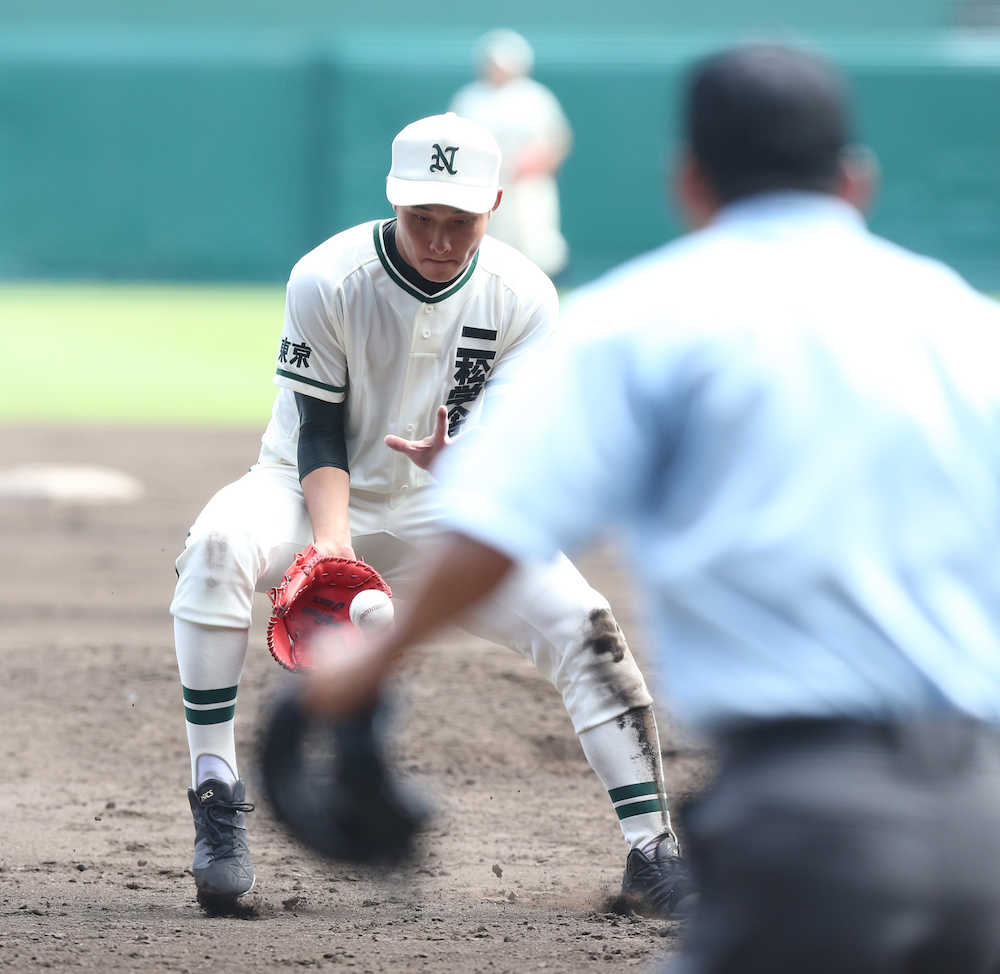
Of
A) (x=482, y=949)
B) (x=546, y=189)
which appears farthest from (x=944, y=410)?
(x=546, y=189)

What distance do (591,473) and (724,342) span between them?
0.67ft

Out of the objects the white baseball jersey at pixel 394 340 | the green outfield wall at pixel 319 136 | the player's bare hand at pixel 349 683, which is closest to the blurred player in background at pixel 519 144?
the green outfield wall at pixel 319 136

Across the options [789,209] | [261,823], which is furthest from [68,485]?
[789,209]

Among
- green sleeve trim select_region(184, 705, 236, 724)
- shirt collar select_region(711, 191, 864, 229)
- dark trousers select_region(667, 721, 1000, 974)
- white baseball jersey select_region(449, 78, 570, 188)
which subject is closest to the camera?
dark trousers select_region(667, 721, 1000, 974)

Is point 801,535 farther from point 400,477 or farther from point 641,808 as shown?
point 400,477

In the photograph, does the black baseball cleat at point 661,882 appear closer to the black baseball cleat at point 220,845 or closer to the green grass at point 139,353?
the black baseball cleat at point 220,845

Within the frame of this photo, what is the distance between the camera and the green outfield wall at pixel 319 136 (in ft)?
58.7

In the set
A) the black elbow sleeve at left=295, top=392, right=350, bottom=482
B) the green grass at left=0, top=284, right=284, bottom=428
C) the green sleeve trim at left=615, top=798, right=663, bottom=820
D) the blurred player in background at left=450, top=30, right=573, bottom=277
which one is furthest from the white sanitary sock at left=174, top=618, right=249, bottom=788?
the blurred player in background at left=450, top=30, right=573, bottom=277

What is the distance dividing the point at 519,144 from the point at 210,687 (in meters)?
10.7

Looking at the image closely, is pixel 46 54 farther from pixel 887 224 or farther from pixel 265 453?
pixel 265 453

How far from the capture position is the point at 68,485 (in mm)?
8969

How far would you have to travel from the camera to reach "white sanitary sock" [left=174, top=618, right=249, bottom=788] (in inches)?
152

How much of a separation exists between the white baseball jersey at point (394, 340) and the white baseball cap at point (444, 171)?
281mm

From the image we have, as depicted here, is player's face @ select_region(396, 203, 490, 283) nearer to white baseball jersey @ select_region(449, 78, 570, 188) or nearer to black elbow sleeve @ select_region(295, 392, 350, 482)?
black elbow sleeve @ select_region(295, 392, 350, 482)
